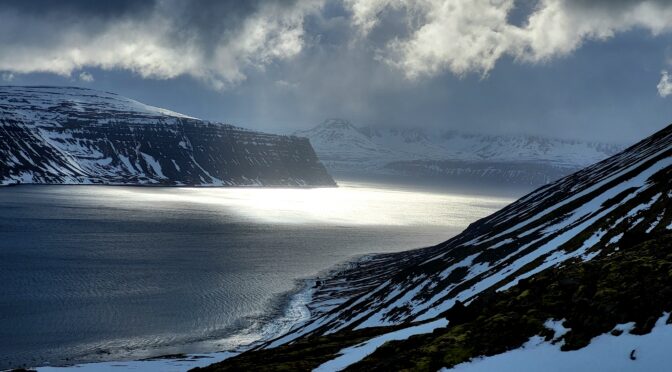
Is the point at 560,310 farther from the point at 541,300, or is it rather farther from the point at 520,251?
the point at 520,251

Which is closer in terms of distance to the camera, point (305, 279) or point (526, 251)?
point (526, 251)

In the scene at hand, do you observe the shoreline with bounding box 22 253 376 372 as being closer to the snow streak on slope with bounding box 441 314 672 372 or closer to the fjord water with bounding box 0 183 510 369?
the fjord water with bounding box 0 183 510 369

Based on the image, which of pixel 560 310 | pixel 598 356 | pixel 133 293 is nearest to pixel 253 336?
pixel 133 293

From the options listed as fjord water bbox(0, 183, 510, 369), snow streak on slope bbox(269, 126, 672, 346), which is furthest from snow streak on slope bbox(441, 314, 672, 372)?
fjord water bbox(0, 183, 510, 369)

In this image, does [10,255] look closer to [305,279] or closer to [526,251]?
[305,279]

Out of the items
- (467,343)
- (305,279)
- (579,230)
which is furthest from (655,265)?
(305,279)

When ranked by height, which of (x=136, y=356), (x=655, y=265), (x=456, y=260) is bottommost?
(x=136, y=356)

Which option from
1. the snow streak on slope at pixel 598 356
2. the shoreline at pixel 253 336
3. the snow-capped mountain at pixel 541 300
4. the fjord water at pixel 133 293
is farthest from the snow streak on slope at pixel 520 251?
the fjord water at pixel 133 293
